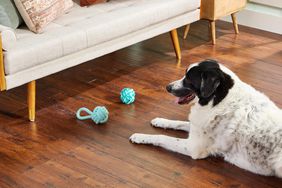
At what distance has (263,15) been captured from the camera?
188 inches

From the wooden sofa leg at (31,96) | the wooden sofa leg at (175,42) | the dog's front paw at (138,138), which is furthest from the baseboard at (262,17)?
the wooden sofa leg at (31,96)

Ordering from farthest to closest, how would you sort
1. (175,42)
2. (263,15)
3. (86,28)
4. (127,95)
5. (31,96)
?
(263,15) → (175,42) → (127,95) → (86,28) → (31,96)

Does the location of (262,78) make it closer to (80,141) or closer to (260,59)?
(260,59)

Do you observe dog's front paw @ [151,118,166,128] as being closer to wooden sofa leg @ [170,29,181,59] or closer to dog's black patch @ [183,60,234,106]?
dog's black patch @ [183,60,234,106]

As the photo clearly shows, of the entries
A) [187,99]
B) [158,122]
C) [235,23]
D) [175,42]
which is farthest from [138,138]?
[235,23]

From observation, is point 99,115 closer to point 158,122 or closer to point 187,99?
point 158,122

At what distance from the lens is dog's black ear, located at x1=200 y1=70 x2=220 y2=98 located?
2584 millimetres

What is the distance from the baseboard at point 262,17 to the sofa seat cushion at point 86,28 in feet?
3.31

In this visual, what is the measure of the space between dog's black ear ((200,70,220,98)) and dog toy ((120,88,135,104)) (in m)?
0.82

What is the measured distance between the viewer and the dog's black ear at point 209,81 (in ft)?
8.48

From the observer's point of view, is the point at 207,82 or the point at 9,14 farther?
the point at 9,14

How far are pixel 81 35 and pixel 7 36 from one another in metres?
0.47

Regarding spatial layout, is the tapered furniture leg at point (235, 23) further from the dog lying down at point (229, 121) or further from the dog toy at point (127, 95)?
the dog lying down at point (229, 121)

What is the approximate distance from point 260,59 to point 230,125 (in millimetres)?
1628
